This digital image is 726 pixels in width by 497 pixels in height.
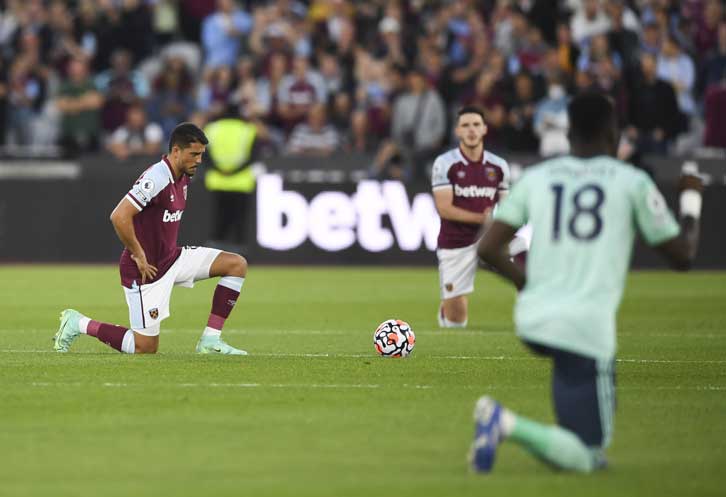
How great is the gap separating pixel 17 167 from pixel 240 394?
16610mm

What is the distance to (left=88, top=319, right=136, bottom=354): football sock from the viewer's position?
13.0m

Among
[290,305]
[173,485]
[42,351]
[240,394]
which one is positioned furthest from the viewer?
[290,305]

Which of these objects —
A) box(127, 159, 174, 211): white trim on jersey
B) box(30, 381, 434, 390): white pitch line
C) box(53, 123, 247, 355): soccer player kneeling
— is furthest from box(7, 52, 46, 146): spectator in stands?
box(30, 381, 434, 390): white pitch line

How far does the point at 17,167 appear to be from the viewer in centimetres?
2623

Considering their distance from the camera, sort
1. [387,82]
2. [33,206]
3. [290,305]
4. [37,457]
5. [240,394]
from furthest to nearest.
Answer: [387,82]
[33,206]
[290,305]
[240,394]
[37,457]

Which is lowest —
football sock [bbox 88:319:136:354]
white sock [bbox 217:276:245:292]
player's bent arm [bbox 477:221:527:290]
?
football sock [bbox 88:319:136:354]

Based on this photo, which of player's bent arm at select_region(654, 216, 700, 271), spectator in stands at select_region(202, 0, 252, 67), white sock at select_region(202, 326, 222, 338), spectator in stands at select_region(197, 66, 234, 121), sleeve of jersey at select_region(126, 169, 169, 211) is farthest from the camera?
spectator in stands at select_region(202, 0, 252, 67)

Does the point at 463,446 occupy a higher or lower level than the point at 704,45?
lower

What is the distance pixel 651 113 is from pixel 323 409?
16501mm

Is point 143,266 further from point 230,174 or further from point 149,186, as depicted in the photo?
point 230,174

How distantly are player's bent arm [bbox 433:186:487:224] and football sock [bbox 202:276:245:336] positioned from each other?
12.5 feet

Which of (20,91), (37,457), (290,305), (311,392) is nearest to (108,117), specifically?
(20,91)

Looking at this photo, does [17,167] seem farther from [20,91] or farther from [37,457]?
[37,457]

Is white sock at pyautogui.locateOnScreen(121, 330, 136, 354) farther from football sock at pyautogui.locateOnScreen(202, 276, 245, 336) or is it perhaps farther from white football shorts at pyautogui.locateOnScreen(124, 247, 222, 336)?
football sock at pyautogui.locateOnScreen(202, 276, 245, 336)
